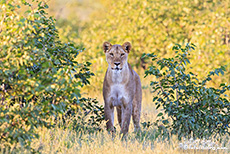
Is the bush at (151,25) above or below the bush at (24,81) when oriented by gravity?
above

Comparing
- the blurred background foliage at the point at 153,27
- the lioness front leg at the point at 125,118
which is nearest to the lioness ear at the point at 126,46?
the lioness front leg at the point at 125,118

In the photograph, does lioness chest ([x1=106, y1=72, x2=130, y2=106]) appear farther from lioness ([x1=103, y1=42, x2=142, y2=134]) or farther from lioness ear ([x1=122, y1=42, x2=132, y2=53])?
lioness ear ([x1=122, y1=42, x2=132, y2=53])

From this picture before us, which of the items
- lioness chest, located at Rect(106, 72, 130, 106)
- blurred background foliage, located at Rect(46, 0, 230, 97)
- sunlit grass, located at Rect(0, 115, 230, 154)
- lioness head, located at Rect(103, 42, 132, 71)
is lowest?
sunlit grass, located at Rect(0, 115, 230, 154)

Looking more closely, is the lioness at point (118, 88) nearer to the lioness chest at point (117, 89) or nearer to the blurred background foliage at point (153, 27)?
the lioness chest at point (117, 89)

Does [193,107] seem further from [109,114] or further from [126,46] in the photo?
[126,46]

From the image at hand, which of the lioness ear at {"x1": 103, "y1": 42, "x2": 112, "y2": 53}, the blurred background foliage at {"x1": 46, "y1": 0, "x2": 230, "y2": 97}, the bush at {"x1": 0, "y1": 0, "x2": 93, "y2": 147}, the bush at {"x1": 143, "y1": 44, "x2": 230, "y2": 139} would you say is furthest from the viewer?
the blurred background foliage at {"x1": 46, "y1": 0, "x2": 230, "y2": 97}

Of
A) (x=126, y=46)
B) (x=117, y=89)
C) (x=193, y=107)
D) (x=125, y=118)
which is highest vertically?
(x=126, y=46)

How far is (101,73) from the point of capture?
38.4 ft

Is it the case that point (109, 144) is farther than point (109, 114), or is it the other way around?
point (109, 114)

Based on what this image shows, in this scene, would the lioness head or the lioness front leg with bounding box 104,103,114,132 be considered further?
the lioness front leg with bounding box 104,103,114,132

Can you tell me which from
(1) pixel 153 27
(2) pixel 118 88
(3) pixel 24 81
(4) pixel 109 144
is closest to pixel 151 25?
(1) pixel 153 27

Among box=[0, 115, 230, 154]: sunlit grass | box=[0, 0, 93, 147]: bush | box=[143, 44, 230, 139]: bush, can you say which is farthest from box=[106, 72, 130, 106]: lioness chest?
box=[0, 0, 93, 147]: bush

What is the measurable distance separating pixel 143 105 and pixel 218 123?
358cm

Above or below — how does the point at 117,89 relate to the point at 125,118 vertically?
above
